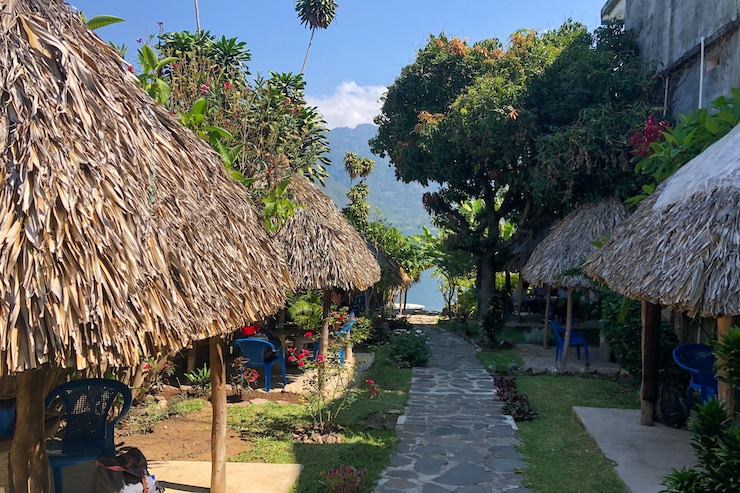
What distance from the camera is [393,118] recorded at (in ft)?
60.5

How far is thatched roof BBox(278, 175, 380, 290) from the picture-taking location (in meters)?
10.0

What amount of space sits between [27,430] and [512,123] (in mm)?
12661

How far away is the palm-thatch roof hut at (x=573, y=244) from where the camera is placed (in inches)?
448

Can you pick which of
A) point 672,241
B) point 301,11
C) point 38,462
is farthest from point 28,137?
point 301,11

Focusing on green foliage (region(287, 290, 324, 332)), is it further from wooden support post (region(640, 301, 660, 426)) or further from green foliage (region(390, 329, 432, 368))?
wooden support post (region(640, 301, 660, 426))

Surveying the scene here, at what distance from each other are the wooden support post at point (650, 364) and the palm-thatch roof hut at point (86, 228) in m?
5.05

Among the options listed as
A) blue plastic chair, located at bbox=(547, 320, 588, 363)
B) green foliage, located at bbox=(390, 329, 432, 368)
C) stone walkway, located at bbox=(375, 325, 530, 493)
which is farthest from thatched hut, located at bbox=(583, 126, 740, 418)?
green foliage, located at bbox=(390, 329, 432, 368)

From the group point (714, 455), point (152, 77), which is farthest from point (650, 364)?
point (152, 77)

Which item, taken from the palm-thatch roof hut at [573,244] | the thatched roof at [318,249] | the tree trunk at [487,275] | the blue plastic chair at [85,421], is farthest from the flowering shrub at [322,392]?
the tree trunk at [487,275]

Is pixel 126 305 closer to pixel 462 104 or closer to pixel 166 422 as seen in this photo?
pixel 166 422

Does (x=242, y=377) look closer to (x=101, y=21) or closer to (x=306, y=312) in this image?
(x=306, y=312)

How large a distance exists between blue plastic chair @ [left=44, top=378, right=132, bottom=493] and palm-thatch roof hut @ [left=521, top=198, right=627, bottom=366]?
8414 mm

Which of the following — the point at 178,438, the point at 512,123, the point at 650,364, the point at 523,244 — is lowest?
the point at 178,438

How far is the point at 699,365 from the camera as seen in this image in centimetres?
664
